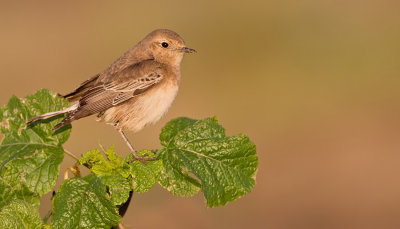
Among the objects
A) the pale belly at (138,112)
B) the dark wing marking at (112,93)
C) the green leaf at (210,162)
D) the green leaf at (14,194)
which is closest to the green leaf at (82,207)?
the green leaf at (14,194)

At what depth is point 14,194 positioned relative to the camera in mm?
4801

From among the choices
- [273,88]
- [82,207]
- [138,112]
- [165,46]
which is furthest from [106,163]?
[273,88]

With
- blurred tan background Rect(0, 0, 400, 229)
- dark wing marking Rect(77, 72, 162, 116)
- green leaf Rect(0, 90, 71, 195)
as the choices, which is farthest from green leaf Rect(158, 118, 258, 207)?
blurred tan background Rect(0, 0, 400, 229)

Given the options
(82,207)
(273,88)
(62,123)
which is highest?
(273,88)

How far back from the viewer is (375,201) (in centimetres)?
1838

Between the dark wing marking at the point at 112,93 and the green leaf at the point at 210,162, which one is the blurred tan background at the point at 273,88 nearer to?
the dark wing marking at the point at 112,93

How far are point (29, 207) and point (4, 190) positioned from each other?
41cm

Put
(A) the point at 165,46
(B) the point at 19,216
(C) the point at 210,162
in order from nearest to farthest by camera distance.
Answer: (B) the point at 19,216 < (C) the point at 210,162 < (A) the point at 165,46

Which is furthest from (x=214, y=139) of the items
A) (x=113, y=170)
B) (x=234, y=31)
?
(x=234, y=31)

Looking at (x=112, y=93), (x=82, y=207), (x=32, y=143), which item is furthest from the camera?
(x=112, y=93)

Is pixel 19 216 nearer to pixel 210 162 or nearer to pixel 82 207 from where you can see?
pixel 82 207

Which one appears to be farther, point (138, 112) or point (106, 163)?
point (138, 112)

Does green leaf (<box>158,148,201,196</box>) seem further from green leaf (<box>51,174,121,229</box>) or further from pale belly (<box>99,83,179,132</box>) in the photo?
pale belly (<box>99,83,179,132</box>)

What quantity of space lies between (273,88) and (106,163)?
21.0m
